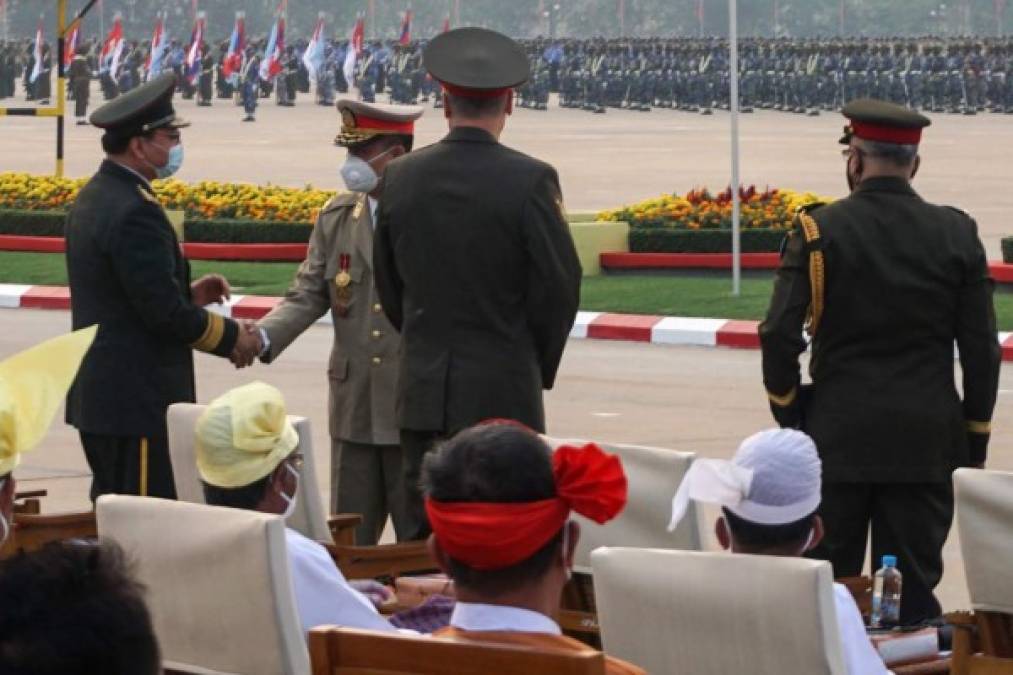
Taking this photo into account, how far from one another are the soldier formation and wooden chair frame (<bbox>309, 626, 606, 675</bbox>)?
150 feet

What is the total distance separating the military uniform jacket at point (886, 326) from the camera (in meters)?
6.00

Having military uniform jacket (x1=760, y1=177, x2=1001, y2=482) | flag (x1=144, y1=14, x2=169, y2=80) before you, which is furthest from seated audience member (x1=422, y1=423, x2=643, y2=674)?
flag (x1=144, y1=14, x2=169, y2=80)

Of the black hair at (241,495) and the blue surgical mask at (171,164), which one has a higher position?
the blue surgical mask at (171,164)

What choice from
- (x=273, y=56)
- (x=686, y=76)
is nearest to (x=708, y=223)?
(x=686, y=76)

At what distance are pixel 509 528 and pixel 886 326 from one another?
103 inches

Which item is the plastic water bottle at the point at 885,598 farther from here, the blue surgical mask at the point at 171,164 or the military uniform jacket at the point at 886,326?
the blue surgical mask at the point at 171,164

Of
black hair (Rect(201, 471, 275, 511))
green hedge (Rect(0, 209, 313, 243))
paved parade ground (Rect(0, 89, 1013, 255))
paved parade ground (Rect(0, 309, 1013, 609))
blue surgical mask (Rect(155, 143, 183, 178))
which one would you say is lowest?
paved parade ground (Rect(0, 309, 1013, 609))

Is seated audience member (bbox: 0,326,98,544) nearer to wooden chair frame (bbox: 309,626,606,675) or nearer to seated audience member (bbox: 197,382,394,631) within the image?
wooden chair frame (bbox: 309,626,606,675)

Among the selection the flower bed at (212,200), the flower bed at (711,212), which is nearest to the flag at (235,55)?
the flower bed at (212,200)

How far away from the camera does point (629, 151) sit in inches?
1415

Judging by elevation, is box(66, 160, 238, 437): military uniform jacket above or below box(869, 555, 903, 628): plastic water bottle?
above

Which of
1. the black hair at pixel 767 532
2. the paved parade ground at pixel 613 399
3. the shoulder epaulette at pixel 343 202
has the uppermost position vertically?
the shoulder epaulette at pixel 343 202

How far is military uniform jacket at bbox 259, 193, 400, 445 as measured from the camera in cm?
691

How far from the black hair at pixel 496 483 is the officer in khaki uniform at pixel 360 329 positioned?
316 centimetres
